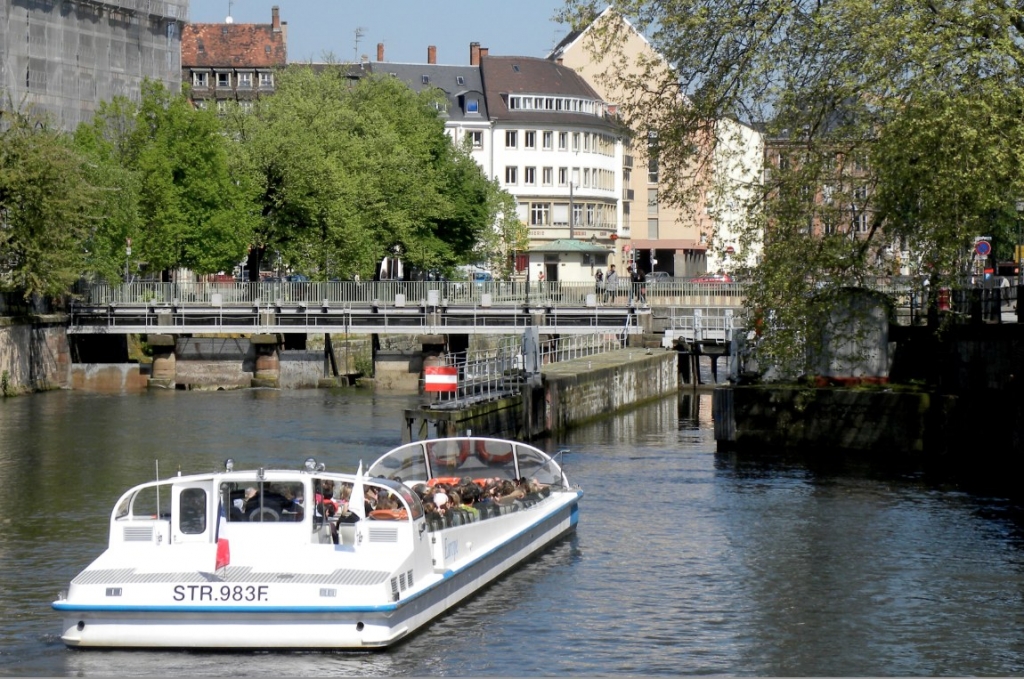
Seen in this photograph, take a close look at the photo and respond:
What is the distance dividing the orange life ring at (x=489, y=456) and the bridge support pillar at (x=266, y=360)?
4586 cm

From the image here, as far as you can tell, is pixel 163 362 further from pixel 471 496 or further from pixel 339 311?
pixel 471 496

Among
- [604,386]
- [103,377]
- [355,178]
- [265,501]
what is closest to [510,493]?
[265,501]

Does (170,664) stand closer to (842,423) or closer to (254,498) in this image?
(254,498)

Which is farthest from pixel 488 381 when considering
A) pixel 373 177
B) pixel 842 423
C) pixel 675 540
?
pixel 373 177

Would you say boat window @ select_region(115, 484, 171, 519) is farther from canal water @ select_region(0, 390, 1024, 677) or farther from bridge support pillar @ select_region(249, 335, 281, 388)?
bridge support pillar @ select_region(249, 335, 281, 388)

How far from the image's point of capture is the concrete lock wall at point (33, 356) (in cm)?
7188

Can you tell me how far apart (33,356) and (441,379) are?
102ft

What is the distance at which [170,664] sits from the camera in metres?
24.0

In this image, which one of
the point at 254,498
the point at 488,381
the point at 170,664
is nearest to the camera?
the point at 170,664

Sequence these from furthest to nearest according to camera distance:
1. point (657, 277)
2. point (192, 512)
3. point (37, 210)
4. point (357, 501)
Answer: point (657, 277)
point (37, 210)
point (192, 512)
point (357, 501)

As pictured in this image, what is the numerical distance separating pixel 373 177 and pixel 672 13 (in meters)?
48.2

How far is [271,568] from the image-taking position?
81.3 ft

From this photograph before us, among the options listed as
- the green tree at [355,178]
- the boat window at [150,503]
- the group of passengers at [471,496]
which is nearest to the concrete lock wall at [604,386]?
the boat window at [150,503]

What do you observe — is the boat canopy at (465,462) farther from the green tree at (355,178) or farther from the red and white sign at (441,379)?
the green tree at (355,178)
